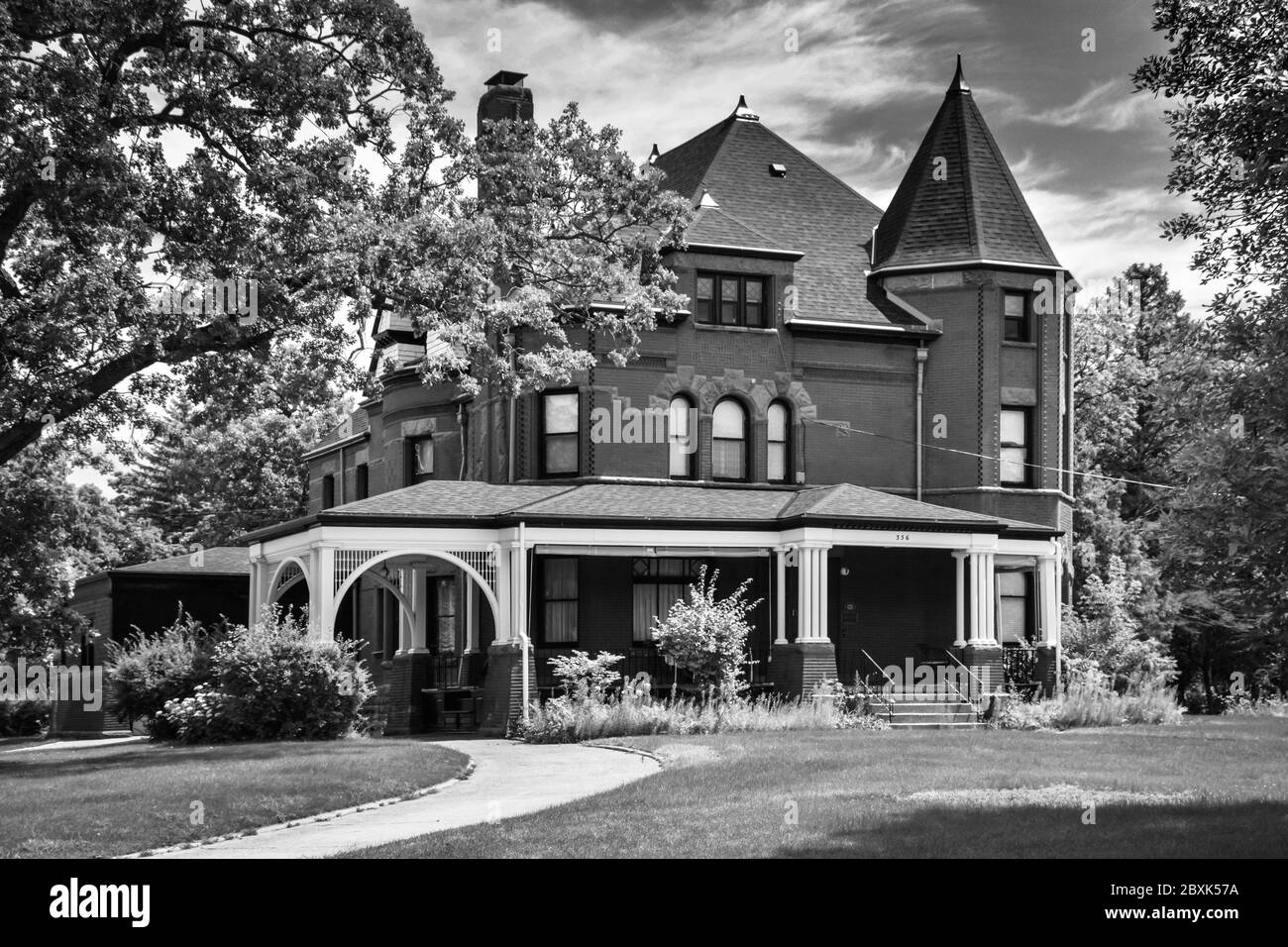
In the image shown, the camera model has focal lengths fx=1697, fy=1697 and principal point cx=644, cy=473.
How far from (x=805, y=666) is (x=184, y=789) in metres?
15.6

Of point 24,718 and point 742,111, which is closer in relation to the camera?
point 742,111

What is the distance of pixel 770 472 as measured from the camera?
36688 millimetres

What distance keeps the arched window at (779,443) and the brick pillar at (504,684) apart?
292 inches

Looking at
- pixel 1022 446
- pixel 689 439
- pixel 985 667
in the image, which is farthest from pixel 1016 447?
pixel 689 439

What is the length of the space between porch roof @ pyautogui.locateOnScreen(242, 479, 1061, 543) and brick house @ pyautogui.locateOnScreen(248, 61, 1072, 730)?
0.25 feet

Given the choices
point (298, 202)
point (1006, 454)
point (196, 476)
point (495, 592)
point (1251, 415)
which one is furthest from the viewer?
point (196, 476)

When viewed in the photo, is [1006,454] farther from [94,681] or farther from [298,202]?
[94,681]

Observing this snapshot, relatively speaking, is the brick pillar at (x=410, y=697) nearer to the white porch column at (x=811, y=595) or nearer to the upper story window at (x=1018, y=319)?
the white porch column at (x=811, y=595)

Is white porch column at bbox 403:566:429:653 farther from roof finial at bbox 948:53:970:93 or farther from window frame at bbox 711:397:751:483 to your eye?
roof finial at bbox 948:53:970:93

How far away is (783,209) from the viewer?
40.5m

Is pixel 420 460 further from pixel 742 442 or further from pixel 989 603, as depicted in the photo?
pixel 989 603

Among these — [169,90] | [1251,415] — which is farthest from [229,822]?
[169,90]

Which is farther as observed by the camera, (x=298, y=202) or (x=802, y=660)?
(x=802, y=660)

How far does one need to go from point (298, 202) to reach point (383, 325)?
1610cm
